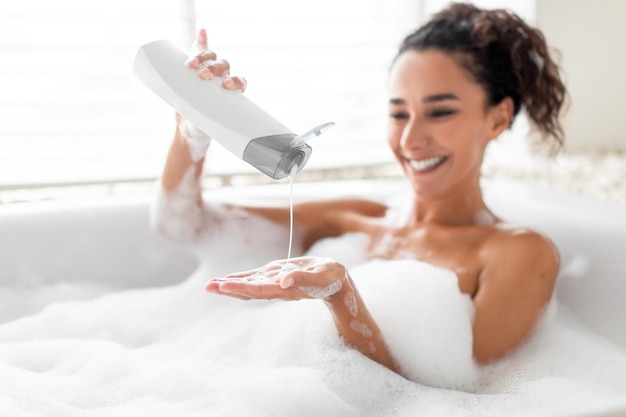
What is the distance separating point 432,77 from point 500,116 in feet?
0.57

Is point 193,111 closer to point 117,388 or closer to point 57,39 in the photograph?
point 117,388

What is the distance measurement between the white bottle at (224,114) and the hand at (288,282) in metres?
0.14

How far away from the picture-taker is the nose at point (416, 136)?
1365 millimetres

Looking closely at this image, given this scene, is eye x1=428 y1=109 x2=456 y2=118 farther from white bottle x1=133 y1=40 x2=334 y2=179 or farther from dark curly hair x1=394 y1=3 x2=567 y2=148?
white bottle x1=133 y1=40 x2=334 y2=179

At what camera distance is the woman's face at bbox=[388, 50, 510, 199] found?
1.36 meters

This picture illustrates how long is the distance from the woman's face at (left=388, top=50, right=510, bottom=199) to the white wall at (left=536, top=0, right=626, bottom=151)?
99 cm

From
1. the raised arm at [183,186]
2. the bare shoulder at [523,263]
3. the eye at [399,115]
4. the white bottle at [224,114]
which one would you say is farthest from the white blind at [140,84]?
the bare shoulder at [523,263]

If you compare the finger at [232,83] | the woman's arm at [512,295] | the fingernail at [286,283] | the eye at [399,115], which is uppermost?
the finger at [232,83]

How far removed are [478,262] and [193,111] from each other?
0.59 meters

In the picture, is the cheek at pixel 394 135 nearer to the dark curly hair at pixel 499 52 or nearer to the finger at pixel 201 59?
the dark curly hair at pixel 499 52

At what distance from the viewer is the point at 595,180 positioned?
1.92 meters

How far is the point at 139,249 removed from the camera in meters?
1.72

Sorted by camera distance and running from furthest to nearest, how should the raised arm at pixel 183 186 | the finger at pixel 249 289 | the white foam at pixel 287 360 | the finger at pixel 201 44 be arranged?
the raised arm at pixel 183 186 → the finger at pixel 201 44 → the white foam at pixel 287 360 → the finger at pixel 249 289

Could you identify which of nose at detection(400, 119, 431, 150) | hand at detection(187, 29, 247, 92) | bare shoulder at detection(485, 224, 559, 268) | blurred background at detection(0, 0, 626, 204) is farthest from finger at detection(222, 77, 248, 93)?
blurred background at detection(0, 0, 626, 204)
